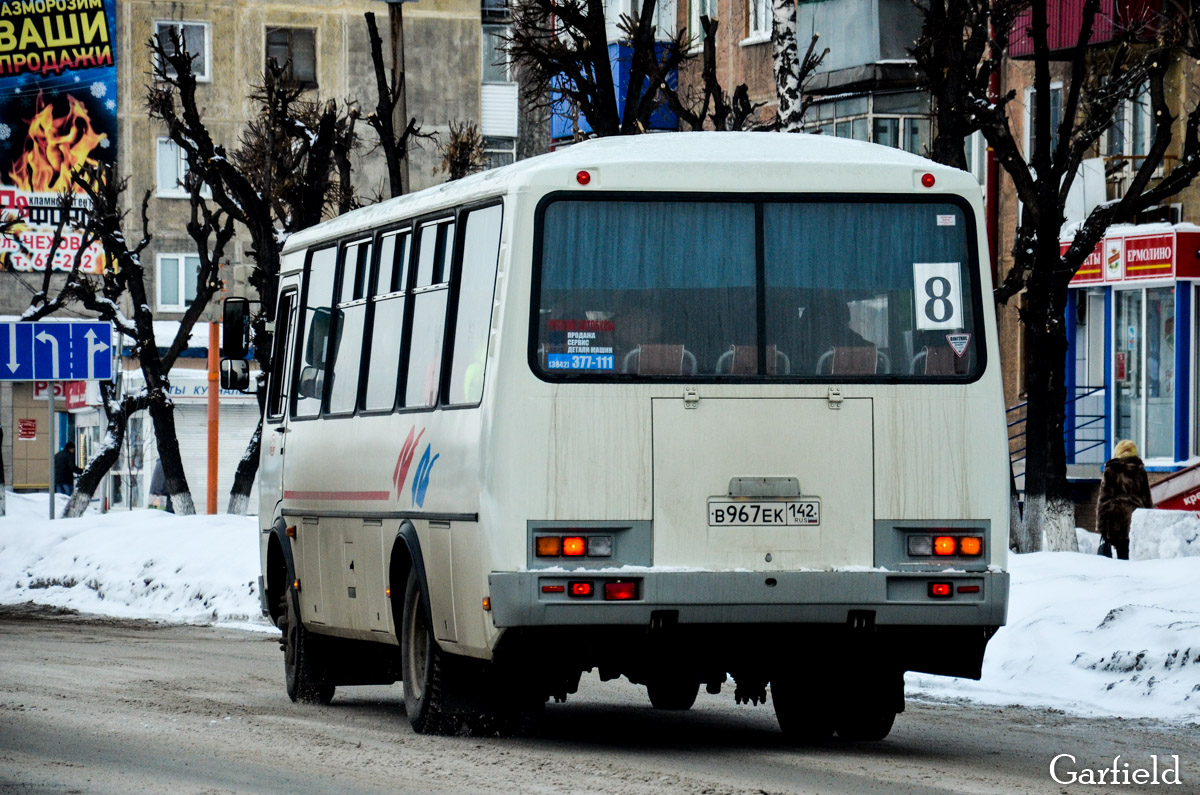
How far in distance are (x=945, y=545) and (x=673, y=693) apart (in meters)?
2.11

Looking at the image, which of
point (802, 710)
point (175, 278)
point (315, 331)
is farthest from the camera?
point (175, 278)

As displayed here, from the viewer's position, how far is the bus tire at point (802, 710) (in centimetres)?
1241

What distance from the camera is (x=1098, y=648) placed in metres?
15.5

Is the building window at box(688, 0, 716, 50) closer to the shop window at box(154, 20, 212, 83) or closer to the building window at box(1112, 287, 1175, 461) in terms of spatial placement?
the building window at box(1112, 287, 1175, 461)

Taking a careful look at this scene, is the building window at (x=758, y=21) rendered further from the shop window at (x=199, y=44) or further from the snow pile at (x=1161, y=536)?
the shop window at (x=199, y=44)

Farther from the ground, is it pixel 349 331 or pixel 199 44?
pixel 199 44

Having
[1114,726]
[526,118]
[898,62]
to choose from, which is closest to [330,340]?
[1114,726]

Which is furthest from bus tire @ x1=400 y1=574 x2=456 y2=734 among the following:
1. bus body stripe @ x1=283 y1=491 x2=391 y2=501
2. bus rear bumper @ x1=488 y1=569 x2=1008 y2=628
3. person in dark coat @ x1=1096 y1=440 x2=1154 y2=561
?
person in dark coat @ x1=1096 y1=440 x2=1154 y2=561

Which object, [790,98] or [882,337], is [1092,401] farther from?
[882,337]

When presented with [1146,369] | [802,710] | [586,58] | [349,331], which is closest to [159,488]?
[1146,369]

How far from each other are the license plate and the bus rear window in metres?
0.58

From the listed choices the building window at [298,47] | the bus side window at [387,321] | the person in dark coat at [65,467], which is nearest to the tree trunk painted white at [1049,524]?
the bus side window at [387,321]

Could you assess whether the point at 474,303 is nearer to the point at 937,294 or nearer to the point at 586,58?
the point at 937,294

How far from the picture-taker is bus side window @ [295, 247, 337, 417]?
14.4m
